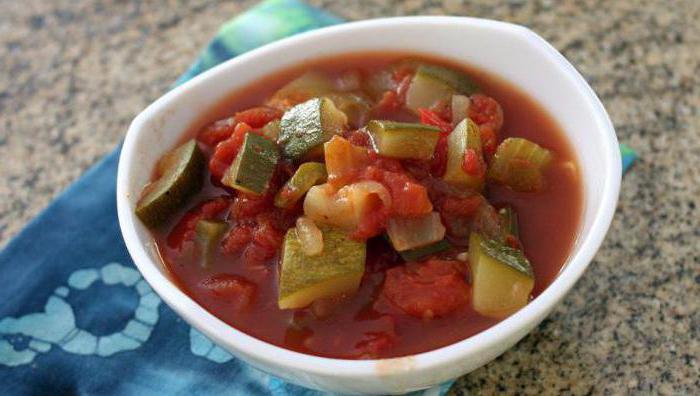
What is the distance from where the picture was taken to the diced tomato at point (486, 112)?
5.91 ft

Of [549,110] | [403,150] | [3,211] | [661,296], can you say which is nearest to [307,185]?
[403,150]

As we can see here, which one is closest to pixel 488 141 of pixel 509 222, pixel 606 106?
pixel 509 222

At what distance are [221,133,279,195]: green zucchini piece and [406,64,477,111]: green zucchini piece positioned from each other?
39 cm

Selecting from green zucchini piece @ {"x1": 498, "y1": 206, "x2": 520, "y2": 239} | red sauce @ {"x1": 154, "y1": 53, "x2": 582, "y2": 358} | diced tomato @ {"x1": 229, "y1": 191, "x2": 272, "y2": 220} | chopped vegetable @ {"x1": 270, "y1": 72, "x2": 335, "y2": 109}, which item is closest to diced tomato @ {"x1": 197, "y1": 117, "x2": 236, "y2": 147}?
red sauce @ {"x1": 154, "y1": 53, "x2": 582, "y2": 358}

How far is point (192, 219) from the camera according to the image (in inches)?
67.5

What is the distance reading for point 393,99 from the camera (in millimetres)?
1881

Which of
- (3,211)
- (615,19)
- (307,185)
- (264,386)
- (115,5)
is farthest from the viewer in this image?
(115,5)

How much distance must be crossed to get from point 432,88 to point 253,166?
0.50 m

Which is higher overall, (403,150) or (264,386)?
(403,150)

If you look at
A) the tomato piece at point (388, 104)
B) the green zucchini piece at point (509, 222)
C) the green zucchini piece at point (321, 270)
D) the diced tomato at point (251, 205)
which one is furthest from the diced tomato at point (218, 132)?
the green zucchini piece at point (509, 222)

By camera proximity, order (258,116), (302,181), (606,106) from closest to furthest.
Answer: (302,181) < (258,116) < (606,106)

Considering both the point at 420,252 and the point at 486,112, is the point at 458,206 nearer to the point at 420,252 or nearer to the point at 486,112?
the point at 420,252

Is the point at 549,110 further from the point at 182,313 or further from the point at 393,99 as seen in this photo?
the point at 182,313

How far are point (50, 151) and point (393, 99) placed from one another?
118 cm
